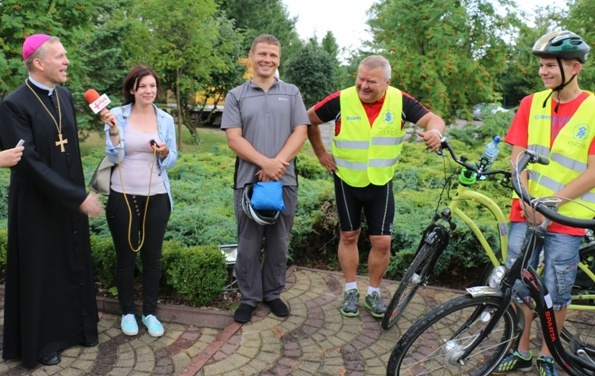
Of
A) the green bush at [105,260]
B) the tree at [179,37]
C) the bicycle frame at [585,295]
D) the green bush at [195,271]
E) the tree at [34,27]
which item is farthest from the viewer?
the tree at [179,37]

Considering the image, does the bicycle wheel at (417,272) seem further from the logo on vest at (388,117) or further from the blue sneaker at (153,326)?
the blue sneaker at (153,326)

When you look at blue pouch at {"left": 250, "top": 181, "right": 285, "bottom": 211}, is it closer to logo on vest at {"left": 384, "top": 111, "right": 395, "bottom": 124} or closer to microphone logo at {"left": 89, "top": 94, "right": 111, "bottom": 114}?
logo on vest at {"left": 384, "top": 111, "right": 395, "bottom": 124}

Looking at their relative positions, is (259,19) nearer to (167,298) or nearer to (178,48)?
(178,48)

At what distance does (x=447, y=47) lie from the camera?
9.61 metres

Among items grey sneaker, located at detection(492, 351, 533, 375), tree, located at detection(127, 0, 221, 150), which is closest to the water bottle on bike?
grey sneaker, located at detection(492, 351, 533, 375)

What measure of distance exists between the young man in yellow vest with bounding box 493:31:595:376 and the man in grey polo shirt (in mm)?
1594

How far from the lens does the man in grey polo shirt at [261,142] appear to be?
3.71m

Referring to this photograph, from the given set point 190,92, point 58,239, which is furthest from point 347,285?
point 190,92

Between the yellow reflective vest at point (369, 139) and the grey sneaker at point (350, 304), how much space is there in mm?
959

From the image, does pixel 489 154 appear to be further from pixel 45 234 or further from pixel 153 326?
pixel 45 234

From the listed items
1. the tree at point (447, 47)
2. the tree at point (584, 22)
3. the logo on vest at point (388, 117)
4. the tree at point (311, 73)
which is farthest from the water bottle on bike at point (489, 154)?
the tree at point (311, 73)

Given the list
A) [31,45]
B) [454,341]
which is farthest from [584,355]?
[31,45]

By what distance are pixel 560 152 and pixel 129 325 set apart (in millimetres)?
3233

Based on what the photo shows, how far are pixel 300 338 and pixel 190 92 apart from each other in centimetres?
1264
